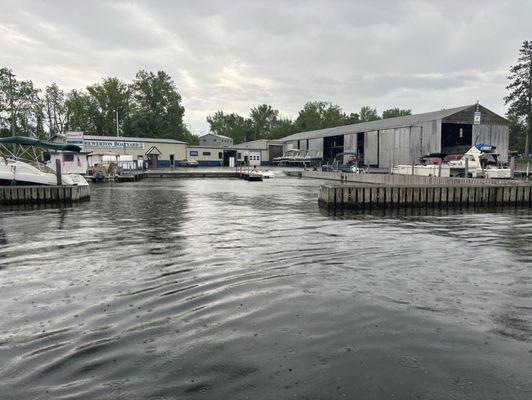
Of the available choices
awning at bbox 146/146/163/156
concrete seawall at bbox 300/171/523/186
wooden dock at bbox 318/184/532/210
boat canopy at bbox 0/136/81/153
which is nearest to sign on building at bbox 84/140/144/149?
awning at bbox 146/146/163/156

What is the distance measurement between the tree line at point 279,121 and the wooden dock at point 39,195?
104m

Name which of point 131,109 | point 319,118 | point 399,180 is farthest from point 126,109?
point 399,180

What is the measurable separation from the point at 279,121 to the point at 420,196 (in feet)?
454

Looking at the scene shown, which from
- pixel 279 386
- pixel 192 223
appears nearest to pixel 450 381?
pixel 279 386

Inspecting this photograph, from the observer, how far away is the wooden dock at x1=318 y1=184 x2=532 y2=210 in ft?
81.0

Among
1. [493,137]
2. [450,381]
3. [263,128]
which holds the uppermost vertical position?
[263,128]

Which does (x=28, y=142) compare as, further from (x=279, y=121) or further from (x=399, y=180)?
(x=279, y=121)

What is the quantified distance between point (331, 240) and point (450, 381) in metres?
9.03

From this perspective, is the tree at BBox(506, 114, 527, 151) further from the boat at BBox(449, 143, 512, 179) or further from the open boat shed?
the boat at BBox(449, 143, 512, 179)

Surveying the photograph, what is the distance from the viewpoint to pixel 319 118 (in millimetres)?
128750

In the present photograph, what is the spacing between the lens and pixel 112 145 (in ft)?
252

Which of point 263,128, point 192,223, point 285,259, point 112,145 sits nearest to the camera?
point 285,259

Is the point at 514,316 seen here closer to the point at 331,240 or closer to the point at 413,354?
the point at 413,354

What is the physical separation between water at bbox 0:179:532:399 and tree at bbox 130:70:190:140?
93.8 metres
